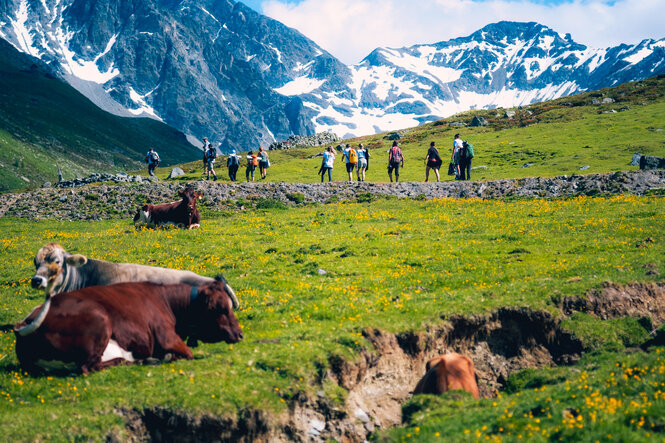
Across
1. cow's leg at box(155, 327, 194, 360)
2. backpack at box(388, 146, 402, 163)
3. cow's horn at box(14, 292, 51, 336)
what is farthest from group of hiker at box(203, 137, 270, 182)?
cow's horn at box(14, 292, 51, 336)

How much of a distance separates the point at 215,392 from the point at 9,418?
12.5 feet

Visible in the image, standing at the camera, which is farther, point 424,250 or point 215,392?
point 424,250

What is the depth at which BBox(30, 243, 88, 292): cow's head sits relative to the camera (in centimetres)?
1350

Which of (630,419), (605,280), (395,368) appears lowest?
(395,368)

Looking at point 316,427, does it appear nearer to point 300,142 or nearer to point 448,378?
point 448,378

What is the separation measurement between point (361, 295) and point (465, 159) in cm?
2896

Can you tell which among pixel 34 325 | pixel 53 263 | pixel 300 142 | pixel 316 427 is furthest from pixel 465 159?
→ pixel 300 142

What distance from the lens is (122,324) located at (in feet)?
40.1

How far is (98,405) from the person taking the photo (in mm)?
10406

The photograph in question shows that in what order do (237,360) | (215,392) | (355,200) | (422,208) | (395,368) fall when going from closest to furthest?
(215,392), (237,360), (395,368), (422,208), (355,200)

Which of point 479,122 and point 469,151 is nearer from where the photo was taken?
point 469,151

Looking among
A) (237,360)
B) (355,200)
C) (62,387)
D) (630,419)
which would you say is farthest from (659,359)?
(355,200)

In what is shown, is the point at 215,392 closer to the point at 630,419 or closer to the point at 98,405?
the point at 98,405

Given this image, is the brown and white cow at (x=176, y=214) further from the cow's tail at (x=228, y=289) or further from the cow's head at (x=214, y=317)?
the cow's head at (x=214, y=317)
